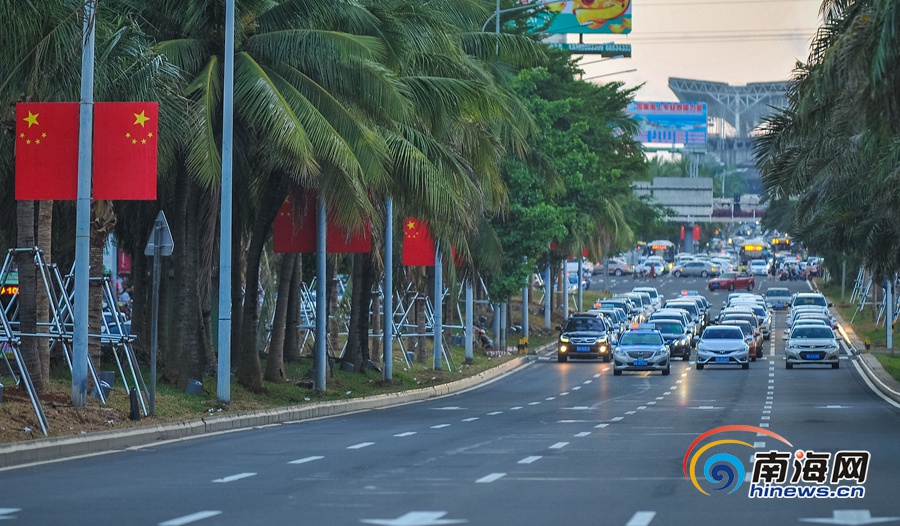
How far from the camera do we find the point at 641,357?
49.6 metres

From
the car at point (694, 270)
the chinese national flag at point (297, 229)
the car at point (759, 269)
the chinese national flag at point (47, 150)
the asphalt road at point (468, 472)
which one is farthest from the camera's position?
the car at point (759, 269)

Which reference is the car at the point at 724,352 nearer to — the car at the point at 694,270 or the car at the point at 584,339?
the car at the point at 584,339

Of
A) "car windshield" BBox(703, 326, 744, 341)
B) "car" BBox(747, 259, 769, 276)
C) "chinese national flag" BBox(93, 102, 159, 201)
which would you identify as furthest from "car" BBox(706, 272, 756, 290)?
"chinese national flag" BBox(93, 102, 159, 201)

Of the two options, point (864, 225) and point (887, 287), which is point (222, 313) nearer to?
point (864, 225)

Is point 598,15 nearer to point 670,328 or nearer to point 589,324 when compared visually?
point 589,324

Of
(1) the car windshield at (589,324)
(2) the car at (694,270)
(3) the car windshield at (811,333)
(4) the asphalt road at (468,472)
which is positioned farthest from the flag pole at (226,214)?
(2) the car at (694,270)

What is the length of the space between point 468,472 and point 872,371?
3357 centimetres

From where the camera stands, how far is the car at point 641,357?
163 feet

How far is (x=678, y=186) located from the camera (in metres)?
127

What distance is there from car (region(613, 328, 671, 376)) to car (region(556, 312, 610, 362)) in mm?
8596

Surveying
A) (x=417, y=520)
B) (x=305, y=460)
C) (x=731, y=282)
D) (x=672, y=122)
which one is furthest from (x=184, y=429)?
(x=672, y=122)

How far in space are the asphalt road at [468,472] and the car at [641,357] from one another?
53.7ft

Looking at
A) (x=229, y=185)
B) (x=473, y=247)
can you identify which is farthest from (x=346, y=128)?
(x=473, y=247)

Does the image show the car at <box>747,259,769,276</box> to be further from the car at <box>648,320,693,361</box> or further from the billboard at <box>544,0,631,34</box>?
the car at <box>648,320,693,361</box>
